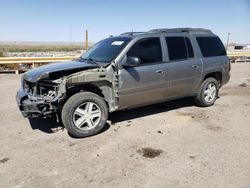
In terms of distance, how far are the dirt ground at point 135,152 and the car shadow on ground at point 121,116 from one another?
0.02 m

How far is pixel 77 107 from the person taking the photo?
4949mm

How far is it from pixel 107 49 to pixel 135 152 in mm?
2479

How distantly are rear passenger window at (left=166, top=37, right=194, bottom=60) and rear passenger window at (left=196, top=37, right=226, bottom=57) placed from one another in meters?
0.44

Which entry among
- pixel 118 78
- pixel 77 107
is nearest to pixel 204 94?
pixel 118 78

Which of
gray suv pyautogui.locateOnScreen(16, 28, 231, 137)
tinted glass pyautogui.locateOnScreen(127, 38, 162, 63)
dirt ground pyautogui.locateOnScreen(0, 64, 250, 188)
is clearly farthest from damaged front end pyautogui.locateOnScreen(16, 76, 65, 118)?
tinted glass pyautogui.locateOnScreen(127, 38, 162, 63)

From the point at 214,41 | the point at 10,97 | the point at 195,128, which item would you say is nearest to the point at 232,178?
the point at 195,128

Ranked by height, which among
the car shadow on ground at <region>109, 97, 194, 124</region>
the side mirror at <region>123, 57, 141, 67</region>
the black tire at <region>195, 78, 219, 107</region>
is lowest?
the car shadow on ground at <region>109, 97, 194, 124</region>

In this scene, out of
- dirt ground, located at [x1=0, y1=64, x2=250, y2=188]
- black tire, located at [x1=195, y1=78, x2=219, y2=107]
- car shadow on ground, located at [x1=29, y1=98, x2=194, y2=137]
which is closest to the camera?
dirt ground, located at [x1=0, y1=64, x2=250, y2=188]

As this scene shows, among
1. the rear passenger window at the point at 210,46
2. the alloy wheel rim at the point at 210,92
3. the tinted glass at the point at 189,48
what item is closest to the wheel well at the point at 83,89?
the tinted glass at the point at 189,48

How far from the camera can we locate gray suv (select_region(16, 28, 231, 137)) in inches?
193

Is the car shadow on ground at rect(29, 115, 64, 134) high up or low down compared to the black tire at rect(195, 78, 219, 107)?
down

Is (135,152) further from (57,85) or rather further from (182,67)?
(182,67)

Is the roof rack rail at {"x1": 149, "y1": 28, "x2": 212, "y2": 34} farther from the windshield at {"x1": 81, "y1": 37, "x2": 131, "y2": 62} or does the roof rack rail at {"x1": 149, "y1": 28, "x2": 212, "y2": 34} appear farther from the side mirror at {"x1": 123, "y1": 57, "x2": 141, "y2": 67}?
the side mirror at {"x1": 123, "y1": 57, "x2": 141, "y2": 67}

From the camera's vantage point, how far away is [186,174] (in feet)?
12.1
